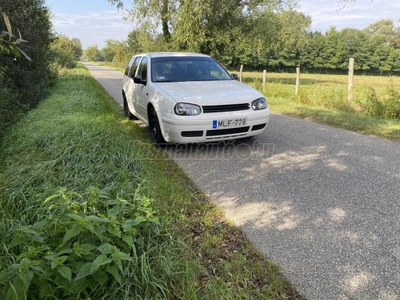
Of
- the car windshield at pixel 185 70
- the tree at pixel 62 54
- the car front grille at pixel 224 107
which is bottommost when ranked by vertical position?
the car front grille at pixel 224 107

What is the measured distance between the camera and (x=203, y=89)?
517 cm

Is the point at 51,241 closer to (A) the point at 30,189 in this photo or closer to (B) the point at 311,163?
(A) the point at 30,189

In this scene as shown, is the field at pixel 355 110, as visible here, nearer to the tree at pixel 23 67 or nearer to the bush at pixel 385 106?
the bush at pixel 385 106

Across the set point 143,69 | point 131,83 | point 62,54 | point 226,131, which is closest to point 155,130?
point 226,131

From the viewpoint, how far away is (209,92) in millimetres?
5012

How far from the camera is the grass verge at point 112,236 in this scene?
1694mm

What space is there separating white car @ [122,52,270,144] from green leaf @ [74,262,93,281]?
10.6 ft

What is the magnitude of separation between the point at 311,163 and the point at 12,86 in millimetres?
7802

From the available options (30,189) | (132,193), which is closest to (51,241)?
(132,193)

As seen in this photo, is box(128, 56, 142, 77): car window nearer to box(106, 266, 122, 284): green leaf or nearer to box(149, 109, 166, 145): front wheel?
box(149, 109, 166, 145): front wheel

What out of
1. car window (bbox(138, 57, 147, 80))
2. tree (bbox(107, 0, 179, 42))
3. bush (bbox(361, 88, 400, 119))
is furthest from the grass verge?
tree (bbox(107, 0, 179, 42))

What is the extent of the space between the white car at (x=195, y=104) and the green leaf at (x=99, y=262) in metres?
3.21

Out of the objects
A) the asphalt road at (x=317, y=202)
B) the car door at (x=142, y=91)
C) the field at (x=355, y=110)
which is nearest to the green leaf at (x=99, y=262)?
the asphalt road at (x=317, y=202)

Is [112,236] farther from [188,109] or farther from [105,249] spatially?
[188,109]
